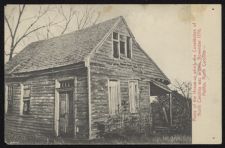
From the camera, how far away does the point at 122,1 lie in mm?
7652

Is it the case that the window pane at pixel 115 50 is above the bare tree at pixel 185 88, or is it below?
above

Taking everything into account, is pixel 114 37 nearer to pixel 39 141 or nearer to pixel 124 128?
pixel 124 128

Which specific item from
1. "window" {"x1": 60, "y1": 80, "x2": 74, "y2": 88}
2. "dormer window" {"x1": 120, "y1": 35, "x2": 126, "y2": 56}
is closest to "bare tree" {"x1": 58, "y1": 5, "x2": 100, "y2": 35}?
"dormer window" {"x1": 120, "y1": 35, "x2": 126, "y2": 56}

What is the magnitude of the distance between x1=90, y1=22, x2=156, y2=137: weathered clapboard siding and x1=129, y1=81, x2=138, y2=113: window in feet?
0.22

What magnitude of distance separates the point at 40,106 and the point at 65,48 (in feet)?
3.89

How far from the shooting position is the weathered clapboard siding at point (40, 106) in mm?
7621

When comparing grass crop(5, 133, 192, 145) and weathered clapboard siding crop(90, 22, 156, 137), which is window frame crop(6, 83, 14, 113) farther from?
weathered clapboard siding crop(90, 22, 156, 137)

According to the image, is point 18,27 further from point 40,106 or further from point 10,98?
point 40,106

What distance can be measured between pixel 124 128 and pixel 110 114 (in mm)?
375

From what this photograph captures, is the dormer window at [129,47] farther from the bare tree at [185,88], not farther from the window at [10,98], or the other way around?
the window at [10,98]

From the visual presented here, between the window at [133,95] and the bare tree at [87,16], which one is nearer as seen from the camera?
the bare tree at [87,16]

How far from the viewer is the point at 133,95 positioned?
7.89 m

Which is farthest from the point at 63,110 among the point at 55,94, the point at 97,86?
the point at 97,86

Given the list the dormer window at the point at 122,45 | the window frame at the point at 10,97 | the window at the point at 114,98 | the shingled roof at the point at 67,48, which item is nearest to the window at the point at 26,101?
the window frame at the point at 10,97
